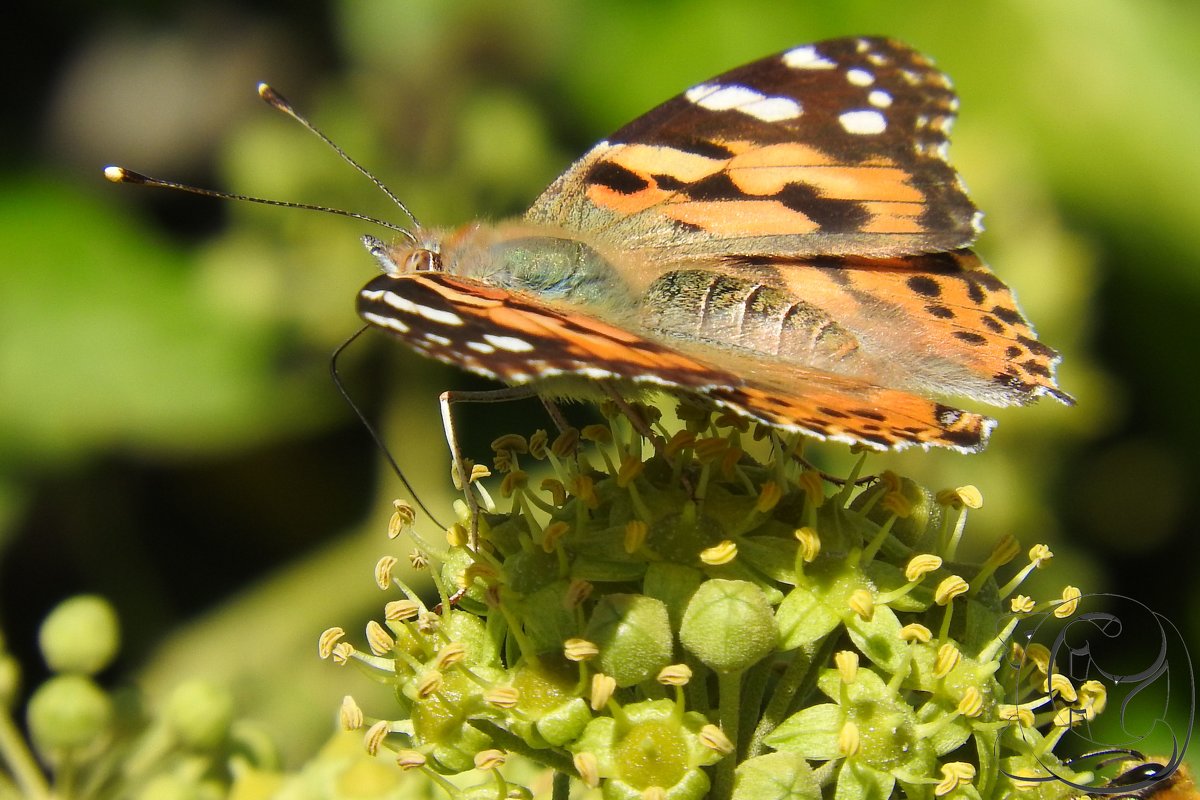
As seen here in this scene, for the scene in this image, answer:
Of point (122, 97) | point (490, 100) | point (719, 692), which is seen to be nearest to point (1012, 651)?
point (719, 692)

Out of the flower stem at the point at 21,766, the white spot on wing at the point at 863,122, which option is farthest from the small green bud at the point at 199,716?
the white spot on wing at the point at 863,122

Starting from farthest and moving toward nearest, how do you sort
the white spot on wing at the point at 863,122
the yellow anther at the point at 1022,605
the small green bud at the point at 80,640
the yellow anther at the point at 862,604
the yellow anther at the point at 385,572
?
the white spot on wing at the point at 863,122
the small green bud at the point at 80,640
the yellow anther at the point at 385,572
the yellow anther at the point at 1022,605
the yellow anther at the point at 862,604

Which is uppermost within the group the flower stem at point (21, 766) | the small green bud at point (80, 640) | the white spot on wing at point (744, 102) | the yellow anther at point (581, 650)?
the white spot on wing at point (744, 102)

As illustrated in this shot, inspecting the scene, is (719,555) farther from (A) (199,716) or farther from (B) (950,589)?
(A) (199,716)

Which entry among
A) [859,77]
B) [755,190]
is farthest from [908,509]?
[859,77]

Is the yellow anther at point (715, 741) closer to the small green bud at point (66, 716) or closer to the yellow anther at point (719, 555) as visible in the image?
the yellow anther at point (719, 555)

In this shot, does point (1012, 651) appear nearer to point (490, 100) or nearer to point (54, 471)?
point (490, 100)

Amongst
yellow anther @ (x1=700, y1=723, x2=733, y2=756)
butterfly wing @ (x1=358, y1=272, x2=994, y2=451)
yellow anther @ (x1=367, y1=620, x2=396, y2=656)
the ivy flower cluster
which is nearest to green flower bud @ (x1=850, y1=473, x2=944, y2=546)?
the ivy flower cluster
